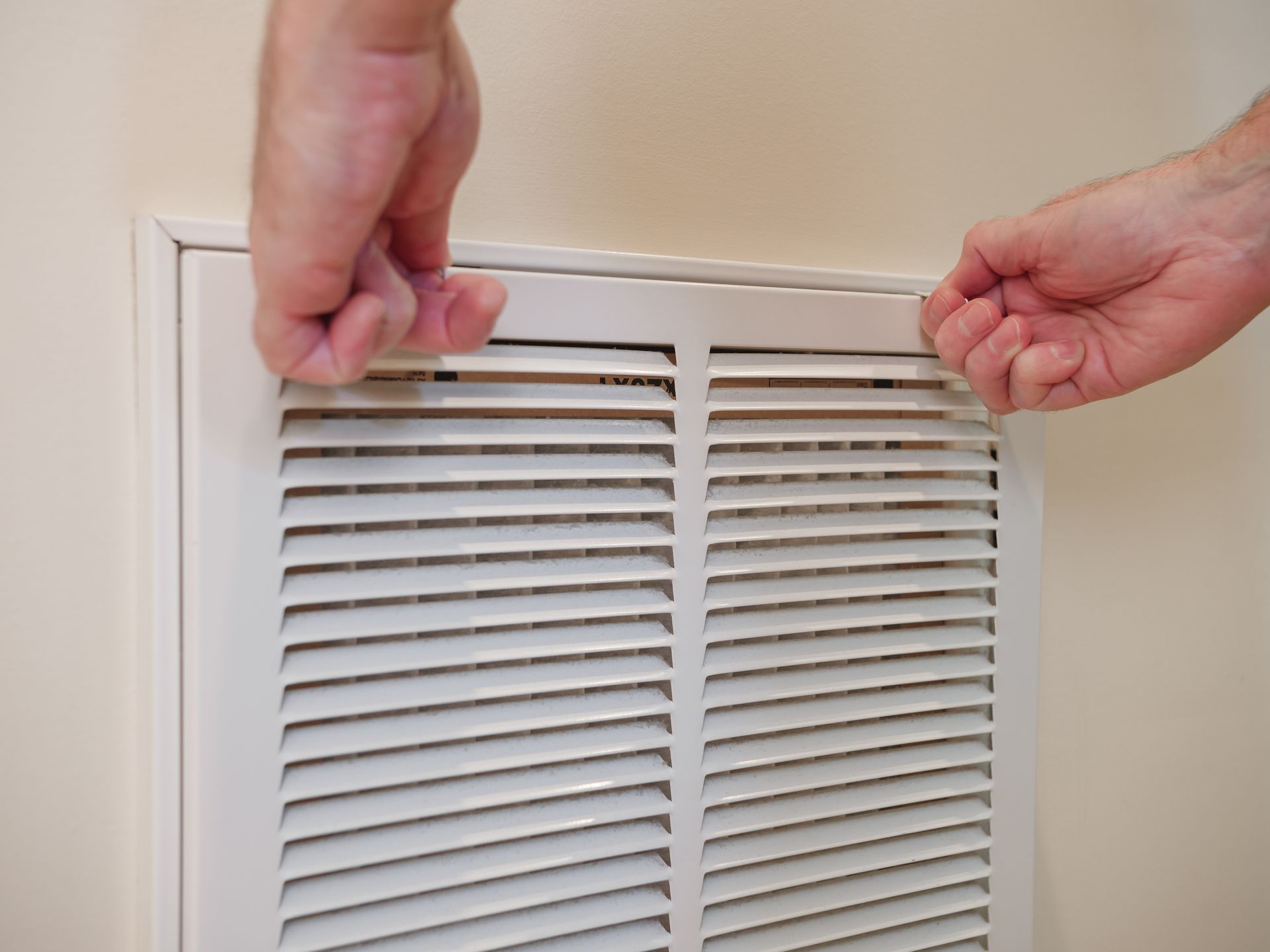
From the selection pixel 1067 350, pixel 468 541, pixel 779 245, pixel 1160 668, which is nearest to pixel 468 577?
pixel 468 541

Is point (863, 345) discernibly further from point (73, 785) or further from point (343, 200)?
point (73, 785)

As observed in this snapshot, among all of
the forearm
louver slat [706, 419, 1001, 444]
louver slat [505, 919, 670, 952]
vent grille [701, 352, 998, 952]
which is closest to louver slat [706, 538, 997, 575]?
vent grille [701, 352, 998, 952]

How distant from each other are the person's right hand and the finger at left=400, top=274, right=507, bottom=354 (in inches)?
17.0

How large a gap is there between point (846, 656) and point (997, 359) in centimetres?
31

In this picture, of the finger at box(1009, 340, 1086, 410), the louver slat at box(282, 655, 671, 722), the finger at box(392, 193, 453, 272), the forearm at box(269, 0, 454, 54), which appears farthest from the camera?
the finger at box(1009, 340, 1086, 410)

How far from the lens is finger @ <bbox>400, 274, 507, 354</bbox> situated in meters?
0.48

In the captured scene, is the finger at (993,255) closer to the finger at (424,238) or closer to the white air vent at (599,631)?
the white air vent at (599,631)

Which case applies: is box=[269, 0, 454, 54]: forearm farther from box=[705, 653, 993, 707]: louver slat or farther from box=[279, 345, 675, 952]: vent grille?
box=[705, 653, 993, 707]: louver slat

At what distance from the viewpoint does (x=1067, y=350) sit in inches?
26.1

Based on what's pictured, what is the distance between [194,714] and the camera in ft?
1.73

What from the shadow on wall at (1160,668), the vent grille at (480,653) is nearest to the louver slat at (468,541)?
the vent grille at (480,653)

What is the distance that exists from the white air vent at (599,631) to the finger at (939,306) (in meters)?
0.02

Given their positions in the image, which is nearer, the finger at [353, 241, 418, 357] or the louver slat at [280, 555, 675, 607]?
the finger at [353, 241, 418, 357]

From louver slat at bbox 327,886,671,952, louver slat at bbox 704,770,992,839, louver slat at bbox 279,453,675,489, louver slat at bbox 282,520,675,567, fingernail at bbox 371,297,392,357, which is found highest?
fingernail at bbox 371,297,392,357
